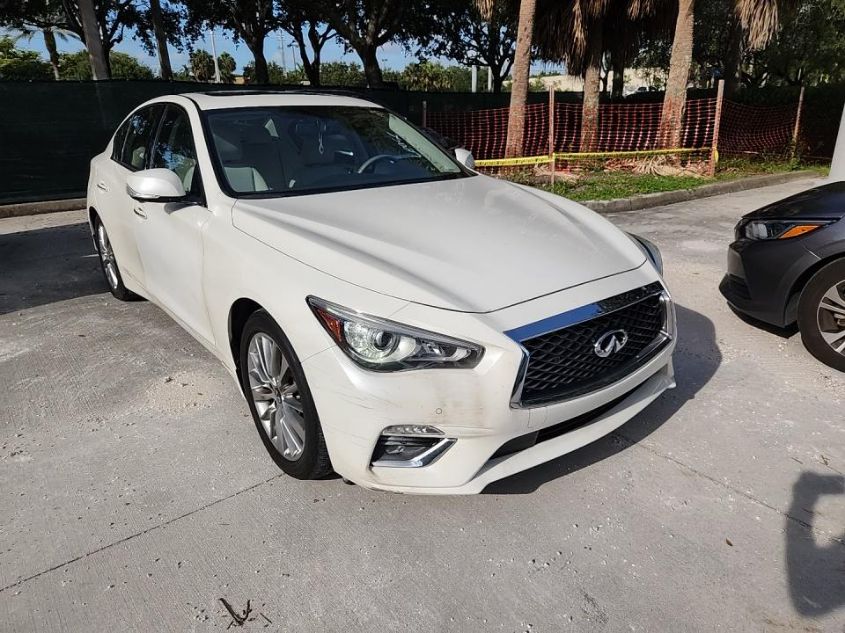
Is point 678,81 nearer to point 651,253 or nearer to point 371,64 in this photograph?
point 371,64

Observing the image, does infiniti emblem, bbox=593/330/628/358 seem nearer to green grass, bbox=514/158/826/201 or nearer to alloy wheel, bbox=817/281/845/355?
alloy wheel, bbox=817/281/845/355

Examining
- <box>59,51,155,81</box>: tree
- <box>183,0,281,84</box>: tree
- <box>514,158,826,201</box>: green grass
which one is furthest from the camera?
<box>59,51,155,81</box>: tree

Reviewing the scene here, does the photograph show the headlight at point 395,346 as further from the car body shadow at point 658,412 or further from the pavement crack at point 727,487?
the pavement crack at point 727,487

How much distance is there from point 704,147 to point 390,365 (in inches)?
455

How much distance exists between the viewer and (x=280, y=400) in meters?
2.56

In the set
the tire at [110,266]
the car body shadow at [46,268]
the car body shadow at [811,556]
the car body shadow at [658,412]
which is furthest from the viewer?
the car body shadow at [46,268]

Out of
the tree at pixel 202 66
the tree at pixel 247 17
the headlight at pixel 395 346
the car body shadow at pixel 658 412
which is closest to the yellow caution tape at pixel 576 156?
the car body shadow at pixel 658 412

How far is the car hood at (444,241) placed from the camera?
2191mm

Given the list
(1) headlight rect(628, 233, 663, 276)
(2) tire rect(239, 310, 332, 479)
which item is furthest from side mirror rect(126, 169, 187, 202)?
(1) headlight rect(628, 233, 663, 276)

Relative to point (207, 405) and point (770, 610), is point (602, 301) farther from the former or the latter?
point (207, 405)

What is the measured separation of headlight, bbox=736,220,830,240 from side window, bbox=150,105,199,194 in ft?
10.9

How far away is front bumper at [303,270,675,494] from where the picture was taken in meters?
2.01

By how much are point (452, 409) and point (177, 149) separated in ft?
8.07

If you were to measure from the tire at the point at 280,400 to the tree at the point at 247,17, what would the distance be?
66.1 feet
